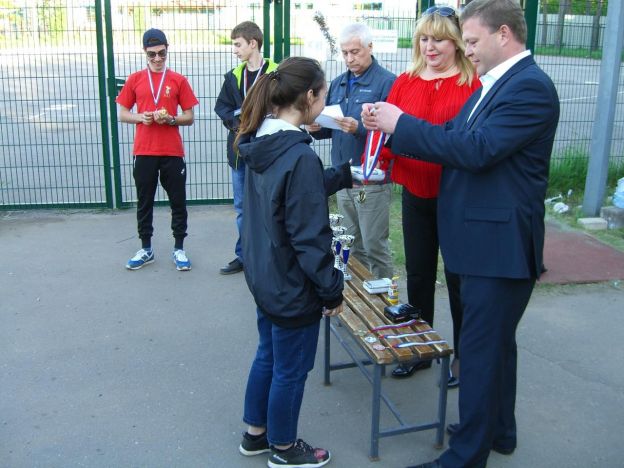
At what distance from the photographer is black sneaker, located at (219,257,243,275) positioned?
5.69 meters

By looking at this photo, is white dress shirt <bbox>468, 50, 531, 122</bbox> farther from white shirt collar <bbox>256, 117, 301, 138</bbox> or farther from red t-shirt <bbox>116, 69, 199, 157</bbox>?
red t-shirt <bbox>116, 69, 199, 157</bbox>

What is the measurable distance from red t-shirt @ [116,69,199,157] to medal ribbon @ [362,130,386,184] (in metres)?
2.43

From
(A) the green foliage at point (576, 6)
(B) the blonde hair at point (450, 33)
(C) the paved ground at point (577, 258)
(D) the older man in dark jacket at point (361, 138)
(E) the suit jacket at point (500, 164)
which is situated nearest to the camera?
(E) the suit jacket at point (500, 164)

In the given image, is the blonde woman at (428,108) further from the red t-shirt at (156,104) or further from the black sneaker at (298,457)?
the red t-shirt at (156,104)

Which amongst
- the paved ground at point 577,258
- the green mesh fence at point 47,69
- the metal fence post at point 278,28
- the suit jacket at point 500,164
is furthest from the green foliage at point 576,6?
the suit jacket at point 500,164

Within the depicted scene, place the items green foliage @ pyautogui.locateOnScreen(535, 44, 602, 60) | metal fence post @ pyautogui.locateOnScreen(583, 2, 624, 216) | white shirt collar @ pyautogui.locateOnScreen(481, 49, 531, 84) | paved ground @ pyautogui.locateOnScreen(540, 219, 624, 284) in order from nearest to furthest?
white shirt collar @ pyautogui.locateOnScreen(481, 49, 531, 84), paved ground @ pyautogui.locateOnScreen(540, 219, 624, 284), metal fence post @ pyautogui.locateOnScreen(583, 2, 624, 216), green foliage @ pyautogui.locateOnScreen(535, 44, 602, 60)

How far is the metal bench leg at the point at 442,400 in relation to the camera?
3221mm

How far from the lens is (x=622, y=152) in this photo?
8.84 metres

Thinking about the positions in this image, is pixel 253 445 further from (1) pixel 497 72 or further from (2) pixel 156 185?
(2) pixel 156 185

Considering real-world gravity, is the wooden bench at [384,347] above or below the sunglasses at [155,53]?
below

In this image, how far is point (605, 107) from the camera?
22.3 feet

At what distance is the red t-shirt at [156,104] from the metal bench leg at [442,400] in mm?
3226


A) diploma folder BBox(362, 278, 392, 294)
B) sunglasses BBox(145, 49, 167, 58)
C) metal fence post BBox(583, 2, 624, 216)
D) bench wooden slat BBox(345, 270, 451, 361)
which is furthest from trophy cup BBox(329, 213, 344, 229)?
metal fence post BBox(583, 2, 624, 216)

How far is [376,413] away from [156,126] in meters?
3.30
